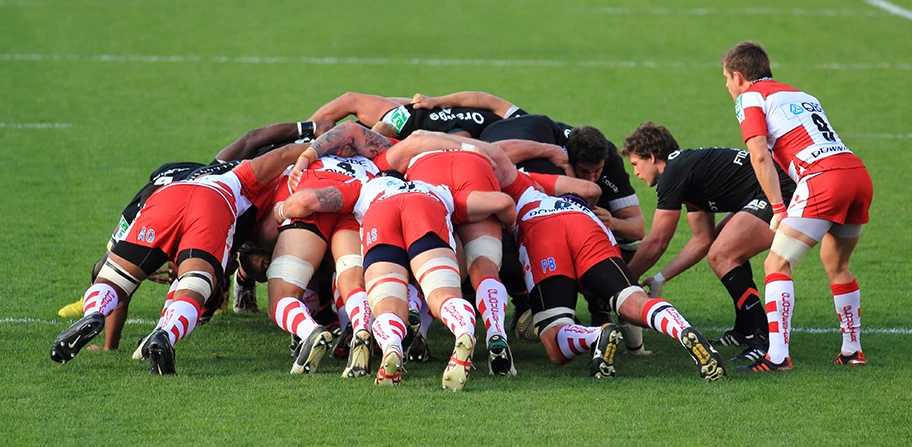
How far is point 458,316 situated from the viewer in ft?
19.7

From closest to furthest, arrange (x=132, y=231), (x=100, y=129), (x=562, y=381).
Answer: (x=562, y=381) < (x=132, y=231) < (x=100, y=129)

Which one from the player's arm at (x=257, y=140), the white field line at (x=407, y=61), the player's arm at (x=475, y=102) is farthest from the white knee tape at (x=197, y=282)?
the white field line at (x=407, y=61)

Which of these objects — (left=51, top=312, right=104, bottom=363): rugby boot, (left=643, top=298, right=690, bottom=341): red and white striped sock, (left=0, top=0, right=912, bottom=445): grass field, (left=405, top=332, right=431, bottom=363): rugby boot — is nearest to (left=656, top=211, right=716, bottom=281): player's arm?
(left=0, top=0, right=912, bottom=445): grass field

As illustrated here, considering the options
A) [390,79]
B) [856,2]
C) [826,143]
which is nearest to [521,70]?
[390,79]

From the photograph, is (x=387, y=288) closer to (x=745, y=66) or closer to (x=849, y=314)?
(x=745, y=66)

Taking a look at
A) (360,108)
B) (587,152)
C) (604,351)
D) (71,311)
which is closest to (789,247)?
(604,351)

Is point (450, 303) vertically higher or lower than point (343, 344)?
higher

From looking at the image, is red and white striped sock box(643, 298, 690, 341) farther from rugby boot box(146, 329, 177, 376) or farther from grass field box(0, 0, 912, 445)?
rugby boot box(146, 329, 177, 376)

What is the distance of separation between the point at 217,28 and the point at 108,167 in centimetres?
1014

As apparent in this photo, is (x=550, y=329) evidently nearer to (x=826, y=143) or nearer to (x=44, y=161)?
(x=826, y=143)

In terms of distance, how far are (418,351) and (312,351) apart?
31.8 inches

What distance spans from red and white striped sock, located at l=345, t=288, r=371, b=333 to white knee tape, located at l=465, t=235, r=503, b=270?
0.71 meters

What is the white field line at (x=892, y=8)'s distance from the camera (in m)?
24.2

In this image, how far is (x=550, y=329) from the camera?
666 centimetres
